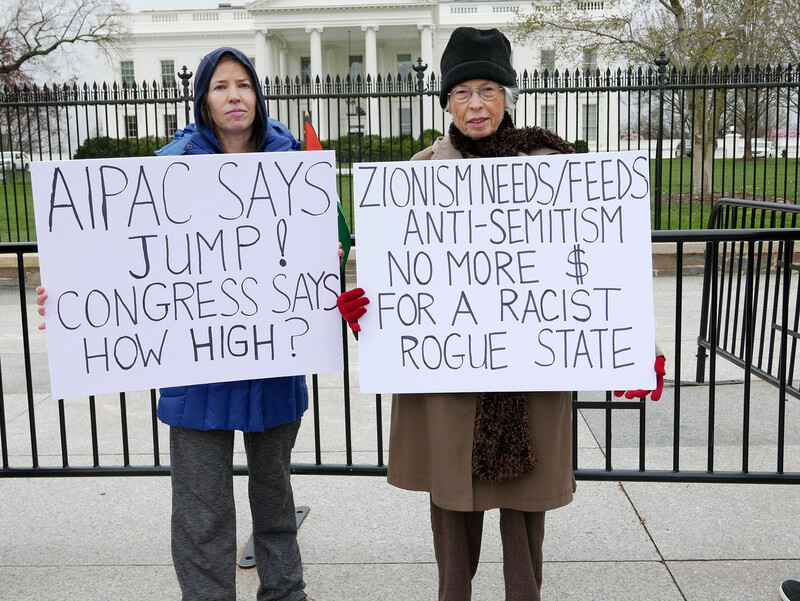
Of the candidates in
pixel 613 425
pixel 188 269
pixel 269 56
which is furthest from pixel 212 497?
pixel 269 56

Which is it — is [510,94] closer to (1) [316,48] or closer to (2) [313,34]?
(1) [316,48]

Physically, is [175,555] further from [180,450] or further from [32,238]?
[32,238]

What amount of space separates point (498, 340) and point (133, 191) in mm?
1218

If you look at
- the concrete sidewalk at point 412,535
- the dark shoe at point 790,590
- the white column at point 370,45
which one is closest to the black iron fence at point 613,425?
the concrete sidewalk at point 412,535

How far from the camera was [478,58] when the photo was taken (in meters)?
2.27

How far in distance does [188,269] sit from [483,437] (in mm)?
1066

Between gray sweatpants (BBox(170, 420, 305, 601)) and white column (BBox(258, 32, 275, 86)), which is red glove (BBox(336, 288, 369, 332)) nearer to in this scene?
gray sweatpants (BBox(170, 420, 305, 601))

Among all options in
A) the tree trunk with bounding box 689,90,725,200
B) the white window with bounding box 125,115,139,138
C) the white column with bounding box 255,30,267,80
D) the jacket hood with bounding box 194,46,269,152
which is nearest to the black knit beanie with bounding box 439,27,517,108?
the jacket hood with bounding box 194,46,269,152

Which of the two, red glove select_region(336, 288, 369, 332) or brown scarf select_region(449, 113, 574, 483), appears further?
red glove select_region(336, 288, 369, 332)

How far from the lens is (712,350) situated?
3.28m

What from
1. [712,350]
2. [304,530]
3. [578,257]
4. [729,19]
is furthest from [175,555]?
[729,19]

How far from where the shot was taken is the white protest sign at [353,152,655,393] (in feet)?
7.73

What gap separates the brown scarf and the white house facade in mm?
49498

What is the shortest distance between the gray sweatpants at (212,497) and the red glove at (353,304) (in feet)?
1.74
